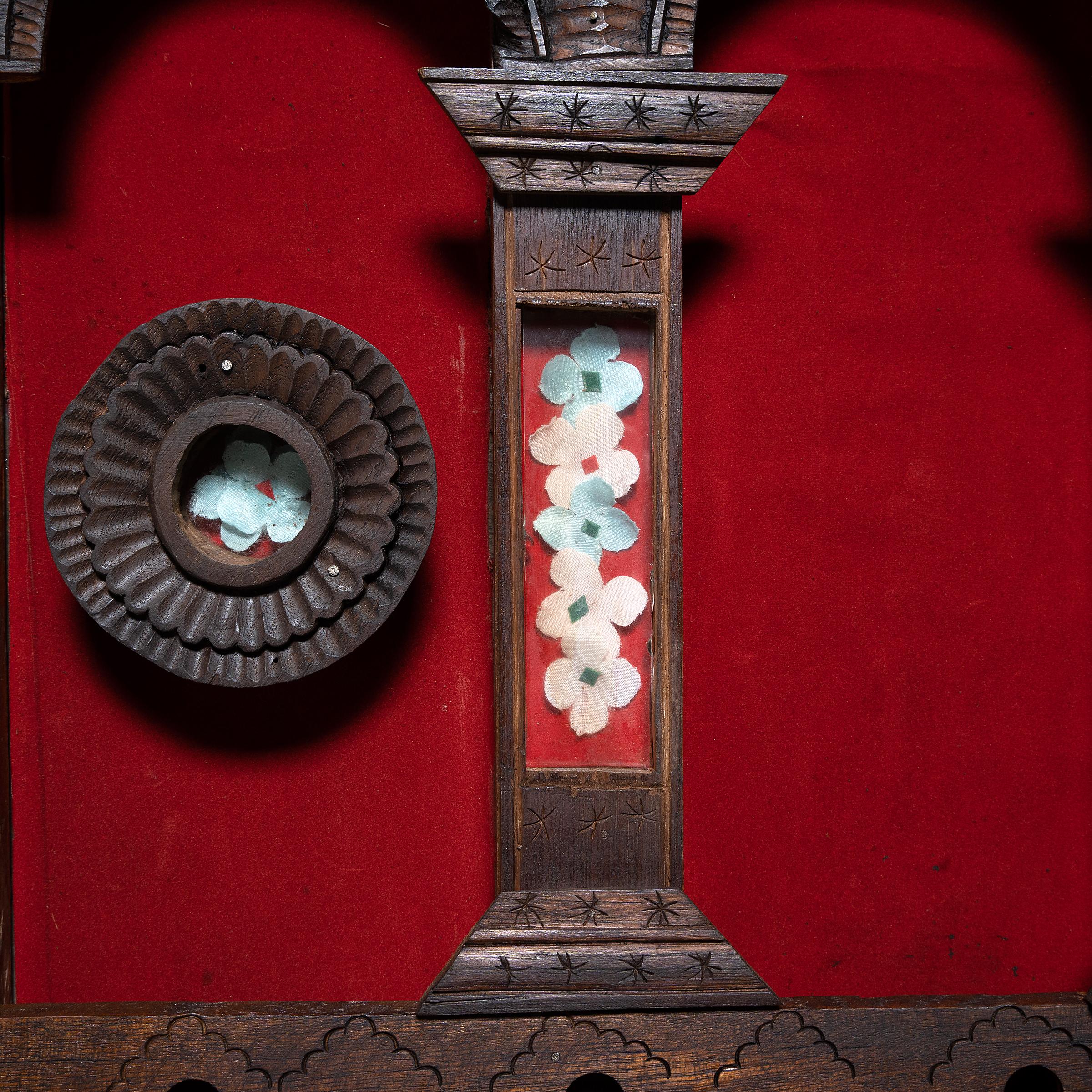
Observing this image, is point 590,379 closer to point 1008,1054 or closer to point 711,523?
point 711,523

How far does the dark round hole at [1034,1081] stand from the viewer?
4.33ft

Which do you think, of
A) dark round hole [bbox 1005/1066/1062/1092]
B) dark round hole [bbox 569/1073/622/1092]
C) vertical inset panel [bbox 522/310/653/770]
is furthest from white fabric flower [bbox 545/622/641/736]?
dark round hole [bbox 1005/1066/1062/1092]

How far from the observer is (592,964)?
4.22 ft

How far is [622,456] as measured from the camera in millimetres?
1350

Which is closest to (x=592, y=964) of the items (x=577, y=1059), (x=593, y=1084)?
(x=577, y=1059)

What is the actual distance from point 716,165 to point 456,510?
2.12 ft

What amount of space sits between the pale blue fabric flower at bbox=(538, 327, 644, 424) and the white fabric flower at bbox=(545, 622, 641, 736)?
310mm

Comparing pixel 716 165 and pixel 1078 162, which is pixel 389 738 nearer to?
pixel 716 165

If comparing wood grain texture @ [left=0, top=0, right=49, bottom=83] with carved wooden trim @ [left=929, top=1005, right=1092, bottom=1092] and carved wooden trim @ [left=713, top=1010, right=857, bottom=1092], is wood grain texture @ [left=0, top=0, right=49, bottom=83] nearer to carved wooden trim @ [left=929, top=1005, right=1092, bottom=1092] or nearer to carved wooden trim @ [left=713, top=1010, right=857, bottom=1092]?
carved wooden trim @ [left=713, top=1010, right=857, bottom=1092]

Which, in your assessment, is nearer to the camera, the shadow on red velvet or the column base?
the column base

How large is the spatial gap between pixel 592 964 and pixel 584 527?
0.59 metres

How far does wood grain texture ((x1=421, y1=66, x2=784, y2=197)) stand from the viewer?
1282 mm

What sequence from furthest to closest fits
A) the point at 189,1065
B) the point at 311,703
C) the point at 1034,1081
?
1. the point at 311,703
2. the point at 1034,1081
3. the point at 189,1065

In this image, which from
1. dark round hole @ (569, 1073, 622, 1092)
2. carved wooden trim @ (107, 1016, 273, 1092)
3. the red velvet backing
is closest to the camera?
carved wooden trim @ (107, 1016, 273, 1092)
